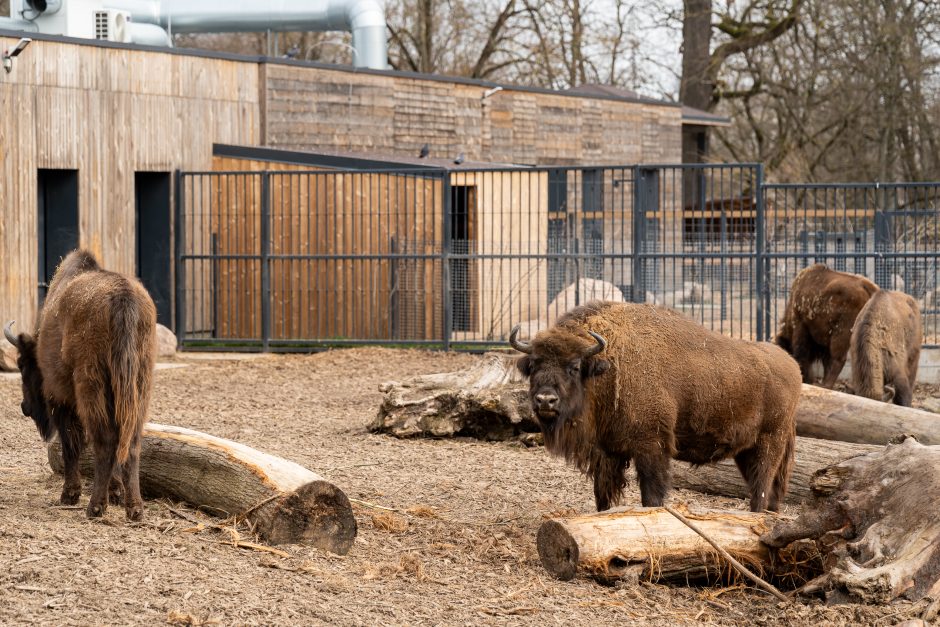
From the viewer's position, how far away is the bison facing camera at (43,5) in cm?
2356

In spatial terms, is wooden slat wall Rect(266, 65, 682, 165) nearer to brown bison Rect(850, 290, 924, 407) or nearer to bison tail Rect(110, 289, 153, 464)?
brown bison Rect(850, 290, 924, 407)

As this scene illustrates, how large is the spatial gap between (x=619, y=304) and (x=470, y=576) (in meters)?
2.09

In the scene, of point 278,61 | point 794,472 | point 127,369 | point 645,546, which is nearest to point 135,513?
point 127,369

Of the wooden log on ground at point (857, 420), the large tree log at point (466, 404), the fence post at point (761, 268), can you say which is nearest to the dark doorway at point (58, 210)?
the large tree log at point (466, 404)

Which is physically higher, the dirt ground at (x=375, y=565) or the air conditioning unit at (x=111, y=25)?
the air conditioning unit at (x=111, y=25)

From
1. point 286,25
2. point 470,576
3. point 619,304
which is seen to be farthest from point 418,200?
point 470,576

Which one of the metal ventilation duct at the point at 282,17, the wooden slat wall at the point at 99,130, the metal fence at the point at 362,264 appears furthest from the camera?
the metal ventilation duct at the point at 282,17

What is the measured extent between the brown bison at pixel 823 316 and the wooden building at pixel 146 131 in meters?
5.91

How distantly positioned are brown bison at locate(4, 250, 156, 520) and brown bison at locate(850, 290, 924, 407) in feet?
24.6

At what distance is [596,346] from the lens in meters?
7.15

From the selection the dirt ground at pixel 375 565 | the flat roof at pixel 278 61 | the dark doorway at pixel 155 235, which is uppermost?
the flat roof at pixel 278 61

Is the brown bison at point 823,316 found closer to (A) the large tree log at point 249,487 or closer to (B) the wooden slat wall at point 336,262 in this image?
(B) the wooden slat wall at point 336,262

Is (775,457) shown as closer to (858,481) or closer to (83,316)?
(858,481)

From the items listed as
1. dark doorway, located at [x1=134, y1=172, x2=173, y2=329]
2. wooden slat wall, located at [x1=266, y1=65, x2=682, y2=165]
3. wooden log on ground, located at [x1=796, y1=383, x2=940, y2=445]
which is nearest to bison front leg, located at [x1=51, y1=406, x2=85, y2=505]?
wooden log on ground, located at [x1=796, y1=383, x2=940, y2=445]
